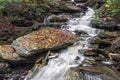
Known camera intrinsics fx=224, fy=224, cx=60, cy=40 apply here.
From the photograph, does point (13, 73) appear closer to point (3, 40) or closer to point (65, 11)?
point (3, 40)

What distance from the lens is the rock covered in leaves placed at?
34.8ft

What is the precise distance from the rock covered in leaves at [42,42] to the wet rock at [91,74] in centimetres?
285

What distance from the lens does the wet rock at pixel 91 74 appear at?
794 centimetres

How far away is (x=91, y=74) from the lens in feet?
26.6

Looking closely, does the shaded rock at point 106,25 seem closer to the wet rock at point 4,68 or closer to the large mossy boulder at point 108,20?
the large mossy boulder at point 108,20

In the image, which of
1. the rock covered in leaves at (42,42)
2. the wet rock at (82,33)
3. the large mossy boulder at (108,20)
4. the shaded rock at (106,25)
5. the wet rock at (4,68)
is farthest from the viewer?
the shaded rock at (106,25)

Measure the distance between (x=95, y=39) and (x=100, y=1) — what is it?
8370 millimetres

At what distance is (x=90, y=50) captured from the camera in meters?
10.3

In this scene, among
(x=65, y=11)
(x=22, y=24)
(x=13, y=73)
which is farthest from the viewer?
(x=65, y=11)

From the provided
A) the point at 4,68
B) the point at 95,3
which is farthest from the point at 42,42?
the point at 95,3

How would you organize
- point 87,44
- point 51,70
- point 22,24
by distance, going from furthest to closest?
1. point 22,24
2. point 87,44
3. point 51,70

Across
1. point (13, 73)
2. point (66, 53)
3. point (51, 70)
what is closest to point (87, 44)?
point (66, 53)

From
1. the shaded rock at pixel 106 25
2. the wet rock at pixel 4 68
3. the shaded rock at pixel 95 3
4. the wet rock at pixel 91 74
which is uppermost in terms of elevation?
the shaded rock at pixel 95 3

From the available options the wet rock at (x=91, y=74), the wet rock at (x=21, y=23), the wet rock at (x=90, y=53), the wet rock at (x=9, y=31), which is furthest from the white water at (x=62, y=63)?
the wet rock at (x=21, y=23)
